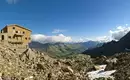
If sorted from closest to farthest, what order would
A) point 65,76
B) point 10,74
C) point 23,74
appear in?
point 10,74 → point 23,74 → point 65,76

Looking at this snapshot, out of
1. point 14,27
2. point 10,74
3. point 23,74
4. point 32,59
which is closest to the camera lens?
point 10,74

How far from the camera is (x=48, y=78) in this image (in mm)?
40500

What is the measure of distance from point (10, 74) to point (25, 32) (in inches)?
1872

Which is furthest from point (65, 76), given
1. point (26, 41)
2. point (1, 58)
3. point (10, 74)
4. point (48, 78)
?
point (26, 41)

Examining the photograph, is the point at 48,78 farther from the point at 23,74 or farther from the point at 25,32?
the point at 25,32

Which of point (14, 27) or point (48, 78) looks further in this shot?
point (14, 27)

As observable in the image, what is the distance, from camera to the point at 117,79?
36.4 metres

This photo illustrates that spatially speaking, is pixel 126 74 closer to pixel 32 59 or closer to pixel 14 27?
pixel 32 59

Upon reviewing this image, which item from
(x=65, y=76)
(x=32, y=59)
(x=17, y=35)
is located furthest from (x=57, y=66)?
(x=17, y=35)

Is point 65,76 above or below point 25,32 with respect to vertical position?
below

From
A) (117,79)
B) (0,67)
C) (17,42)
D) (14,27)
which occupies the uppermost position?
(14,27)

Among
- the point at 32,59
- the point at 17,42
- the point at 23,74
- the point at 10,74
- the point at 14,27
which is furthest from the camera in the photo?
the point at 14,27

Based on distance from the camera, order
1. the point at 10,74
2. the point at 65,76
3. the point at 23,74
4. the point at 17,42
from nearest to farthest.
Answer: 1. the point at 10,74
2. the point at 23,74
3. the point at 65,76
4. the point at 17,42

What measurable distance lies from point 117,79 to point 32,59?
24985 millimetres
